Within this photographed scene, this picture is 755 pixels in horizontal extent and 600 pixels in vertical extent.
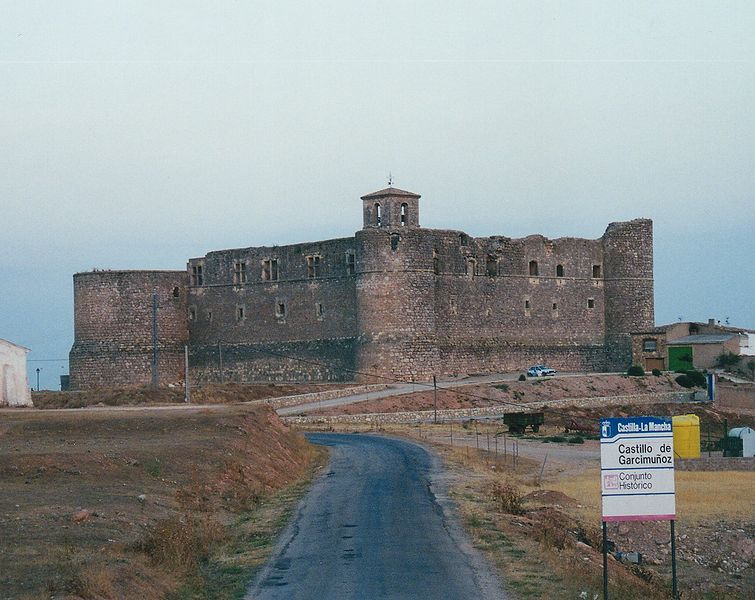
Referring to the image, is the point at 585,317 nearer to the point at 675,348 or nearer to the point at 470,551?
the point at 675,348

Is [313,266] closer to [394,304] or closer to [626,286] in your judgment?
[394,304]

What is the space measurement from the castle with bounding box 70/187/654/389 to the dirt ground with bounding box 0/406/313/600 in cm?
2567

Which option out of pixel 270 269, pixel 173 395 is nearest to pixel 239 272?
pixel 270 269

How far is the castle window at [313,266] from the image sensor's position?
73.4 meters

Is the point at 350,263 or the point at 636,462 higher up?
the point at 350,263

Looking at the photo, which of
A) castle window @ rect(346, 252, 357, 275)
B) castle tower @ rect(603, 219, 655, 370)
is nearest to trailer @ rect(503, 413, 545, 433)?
castle window @ rect(346, 252, 357, 275)

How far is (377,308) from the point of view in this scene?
70.2 meters

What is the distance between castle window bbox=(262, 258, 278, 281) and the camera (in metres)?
75.1

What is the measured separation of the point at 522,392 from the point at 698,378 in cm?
1150

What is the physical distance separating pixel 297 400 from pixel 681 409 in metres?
17.7

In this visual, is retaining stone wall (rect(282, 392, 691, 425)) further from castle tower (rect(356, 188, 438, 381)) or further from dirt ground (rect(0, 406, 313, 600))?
dirt ground (rect(0, 406, 313, 600))

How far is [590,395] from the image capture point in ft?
227

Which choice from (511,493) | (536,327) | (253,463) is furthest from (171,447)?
(536,327)

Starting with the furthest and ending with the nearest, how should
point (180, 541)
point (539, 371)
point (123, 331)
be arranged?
1. point (123, 331)
2. point (539, 371)
3. point (180, 541)
